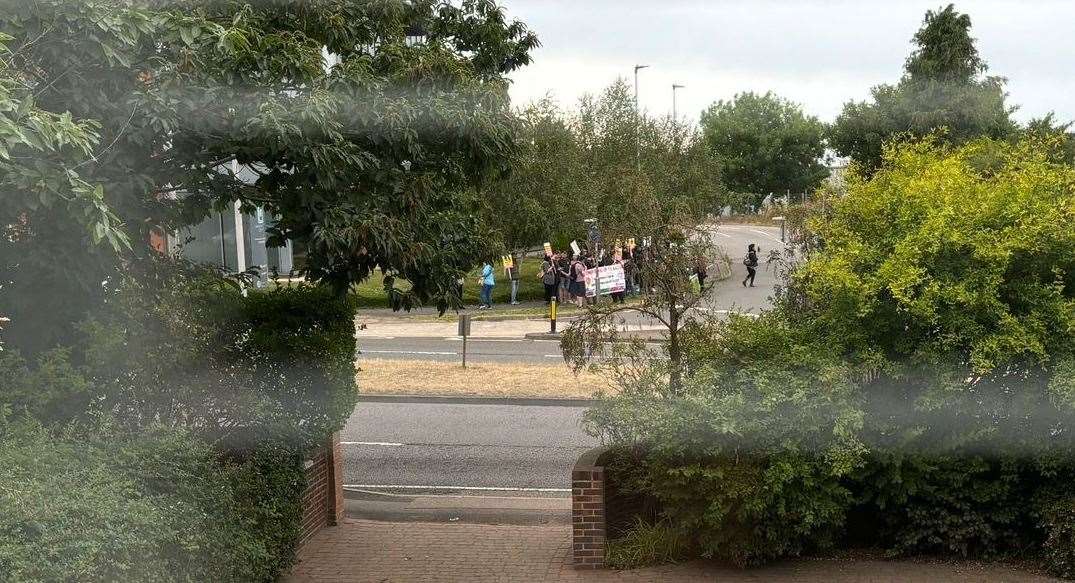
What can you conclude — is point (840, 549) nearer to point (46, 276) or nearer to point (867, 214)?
point (867, 214)

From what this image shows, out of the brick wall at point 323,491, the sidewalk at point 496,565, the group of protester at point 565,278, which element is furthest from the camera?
the group of protester at point 565,278

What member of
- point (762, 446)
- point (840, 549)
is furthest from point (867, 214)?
point (840, 549)

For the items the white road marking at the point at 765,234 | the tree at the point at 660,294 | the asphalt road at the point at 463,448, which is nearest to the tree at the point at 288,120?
the tree at the point at 660,294

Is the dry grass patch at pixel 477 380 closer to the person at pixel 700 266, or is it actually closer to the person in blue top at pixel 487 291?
the person at pixel 700 266

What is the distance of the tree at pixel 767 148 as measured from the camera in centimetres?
7725

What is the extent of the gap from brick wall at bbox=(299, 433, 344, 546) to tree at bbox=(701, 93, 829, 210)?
66.8 m

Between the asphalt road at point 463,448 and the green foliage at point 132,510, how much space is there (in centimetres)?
517

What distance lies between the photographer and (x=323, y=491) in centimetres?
1056

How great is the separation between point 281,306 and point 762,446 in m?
4.14

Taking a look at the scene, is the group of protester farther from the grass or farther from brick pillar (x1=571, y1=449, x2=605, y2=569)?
brick pillar (x1=571, y1=449, x2=605, y2=569)

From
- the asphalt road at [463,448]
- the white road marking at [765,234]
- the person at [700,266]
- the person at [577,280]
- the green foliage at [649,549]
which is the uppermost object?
the person at [700,266]

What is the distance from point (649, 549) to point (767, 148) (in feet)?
233

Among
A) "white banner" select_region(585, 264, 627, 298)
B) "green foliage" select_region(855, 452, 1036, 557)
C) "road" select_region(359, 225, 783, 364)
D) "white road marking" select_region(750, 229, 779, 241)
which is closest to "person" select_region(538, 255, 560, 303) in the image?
"road" select_region(359, 225, 783, 364)

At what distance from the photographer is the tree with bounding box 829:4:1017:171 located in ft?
105
